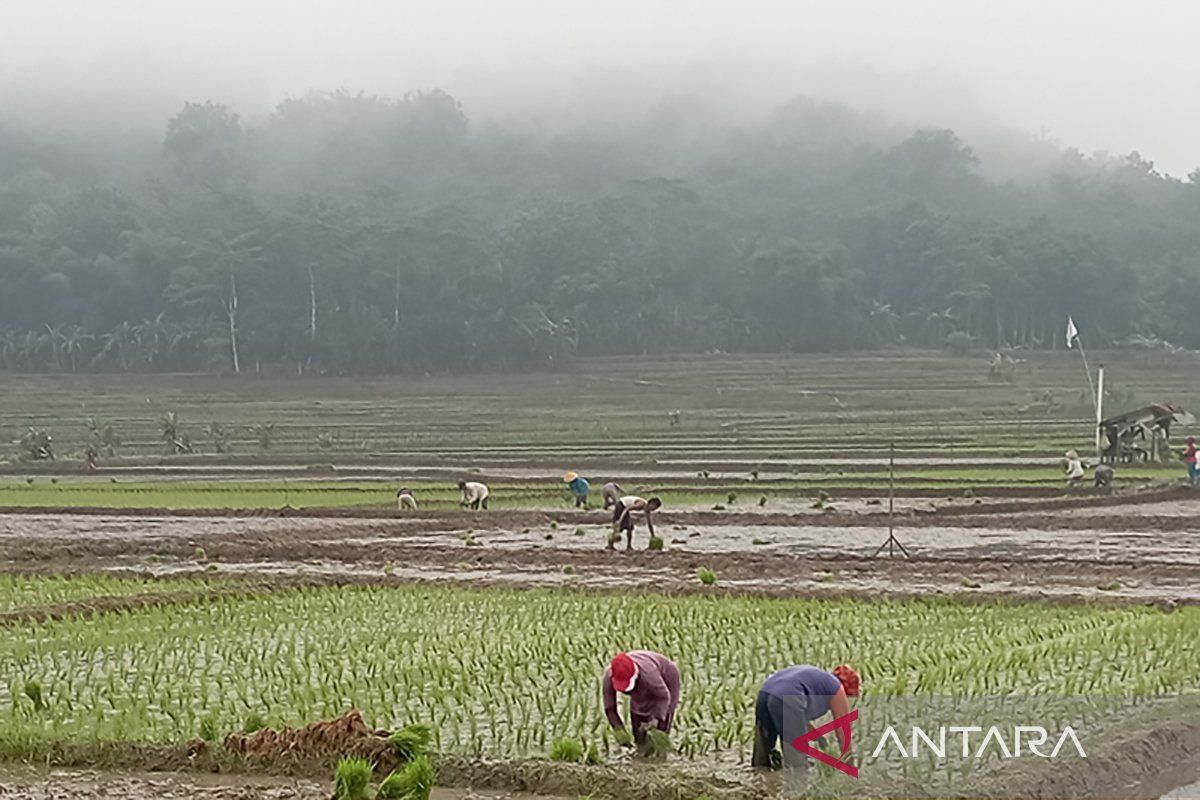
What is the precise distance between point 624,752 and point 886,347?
7256 centimetres

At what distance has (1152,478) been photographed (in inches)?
1228

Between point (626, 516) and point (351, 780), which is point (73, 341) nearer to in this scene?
point (626, 516)

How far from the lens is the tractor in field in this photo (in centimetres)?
3397

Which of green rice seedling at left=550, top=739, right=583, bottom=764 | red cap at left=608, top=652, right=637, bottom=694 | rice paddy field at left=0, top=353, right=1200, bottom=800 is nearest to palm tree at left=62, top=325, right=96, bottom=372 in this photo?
rice paddy field at left=0, top=353, right=1200, bottom=800

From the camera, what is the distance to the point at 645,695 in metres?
7.48

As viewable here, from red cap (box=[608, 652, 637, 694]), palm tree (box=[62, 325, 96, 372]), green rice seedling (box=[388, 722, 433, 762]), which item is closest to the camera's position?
green rice seedling (box=[388, 722, 433, 762])

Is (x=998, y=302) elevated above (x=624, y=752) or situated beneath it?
elevated above

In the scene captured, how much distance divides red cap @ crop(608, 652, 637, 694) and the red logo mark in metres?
0.81

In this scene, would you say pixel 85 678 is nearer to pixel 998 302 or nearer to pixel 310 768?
pixel 310 768

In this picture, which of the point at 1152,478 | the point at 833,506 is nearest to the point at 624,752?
the point at 833,506

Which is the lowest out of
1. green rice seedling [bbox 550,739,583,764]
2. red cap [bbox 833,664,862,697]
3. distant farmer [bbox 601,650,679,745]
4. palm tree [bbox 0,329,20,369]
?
green rice seedling [bbox 550,739,583,764]

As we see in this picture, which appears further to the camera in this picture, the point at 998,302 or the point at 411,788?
the point at 998,302

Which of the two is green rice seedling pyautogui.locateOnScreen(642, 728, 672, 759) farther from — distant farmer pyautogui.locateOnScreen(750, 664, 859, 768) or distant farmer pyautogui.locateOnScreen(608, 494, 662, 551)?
distant farmer pyautogui.locateOnScreen(608, 494, 662, 551)

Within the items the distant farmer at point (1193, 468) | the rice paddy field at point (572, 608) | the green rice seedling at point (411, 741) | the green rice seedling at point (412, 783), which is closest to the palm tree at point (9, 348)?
the rice paddy field at point (572, 608)
